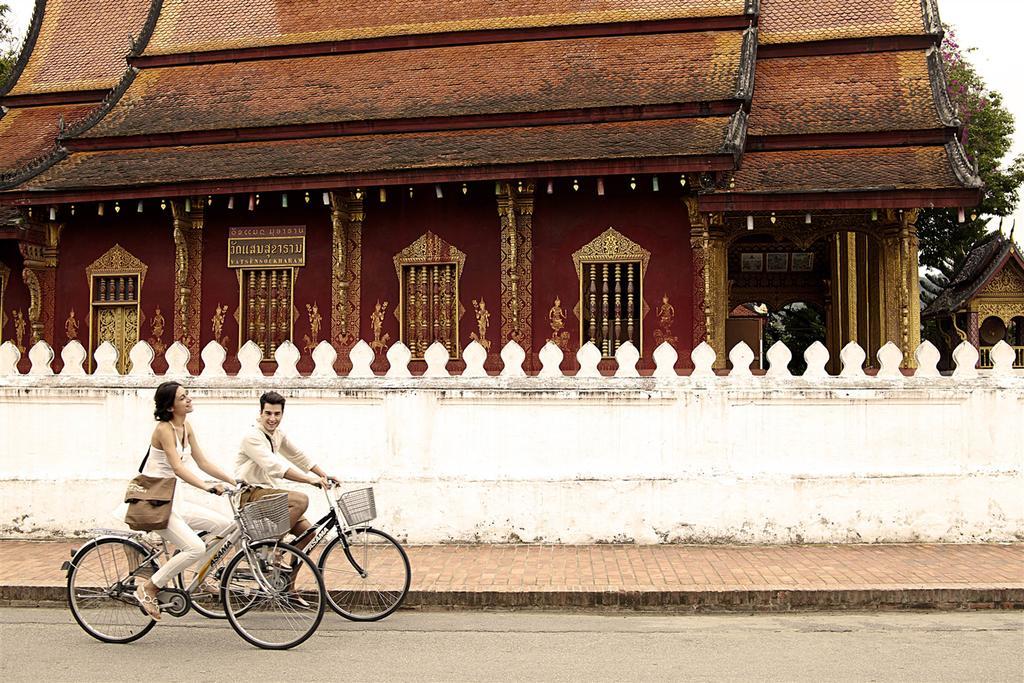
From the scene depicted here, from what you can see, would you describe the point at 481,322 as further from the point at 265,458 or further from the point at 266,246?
the point at 265,458

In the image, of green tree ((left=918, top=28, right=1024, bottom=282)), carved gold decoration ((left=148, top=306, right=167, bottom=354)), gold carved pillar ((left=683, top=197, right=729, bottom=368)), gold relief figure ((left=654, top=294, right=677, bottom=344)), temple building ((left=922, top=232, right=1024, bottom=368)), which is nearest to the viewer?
gold carved pillar ((left=683, top=197, right=729, bottom=368))

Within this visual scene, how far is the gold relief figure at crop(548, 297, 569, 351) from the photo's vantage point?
1434cm

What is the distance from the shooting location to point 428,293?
48.7 ft

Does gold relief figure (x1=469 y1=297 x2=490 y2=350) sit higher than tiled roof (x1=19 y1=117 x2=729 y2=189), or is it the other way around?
tiled roof (x1=19 y1=117 x2=729 y2=189)

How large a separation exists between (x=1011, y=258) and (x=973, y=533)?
1128 centimetres

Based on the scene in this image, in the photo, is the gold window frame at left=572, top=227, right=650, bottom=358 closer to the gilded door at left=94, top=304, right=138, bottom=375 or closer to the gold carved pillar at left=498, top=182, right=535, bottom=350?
the gold carved pillar at left=498, top=182, right=535, bottom=350

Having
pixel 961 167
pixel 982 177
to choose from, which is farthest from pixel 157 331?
pixel 982 177

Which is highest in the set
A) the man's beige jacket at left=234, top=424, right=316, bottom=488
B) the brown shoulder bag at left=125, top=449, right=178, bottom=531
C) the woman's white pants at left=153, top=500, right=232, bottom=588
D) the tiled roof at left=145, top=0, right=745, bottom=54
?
the tiled roof at left=145, top=0, right=745, bottom=54

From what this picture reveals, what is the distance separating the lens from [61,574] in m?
8.32

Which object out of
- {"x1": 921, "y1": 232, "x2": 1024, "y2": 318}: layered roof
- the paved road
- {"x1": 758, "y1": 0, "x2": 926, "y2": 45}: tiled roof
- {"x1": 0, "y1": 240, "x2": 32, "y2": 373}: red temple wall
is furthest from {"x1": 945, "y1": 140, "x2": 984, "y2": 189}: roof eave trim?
{"x1": 0, "y1": 240, "x2": 32, "y2": 373}: red temple wall

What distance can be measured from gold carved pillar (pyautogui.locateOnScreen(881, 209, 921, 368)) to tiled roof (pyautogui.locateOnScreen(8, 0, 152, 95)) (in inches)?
507

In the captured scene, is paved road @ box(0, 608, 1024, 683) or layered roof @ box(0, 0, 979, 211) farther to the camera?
layered roof @ box(0, 0, 979, 211)

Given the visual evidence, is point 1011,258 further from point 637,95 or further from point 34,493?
point 34,493

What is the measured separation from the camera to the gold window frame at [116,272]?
618 inches
